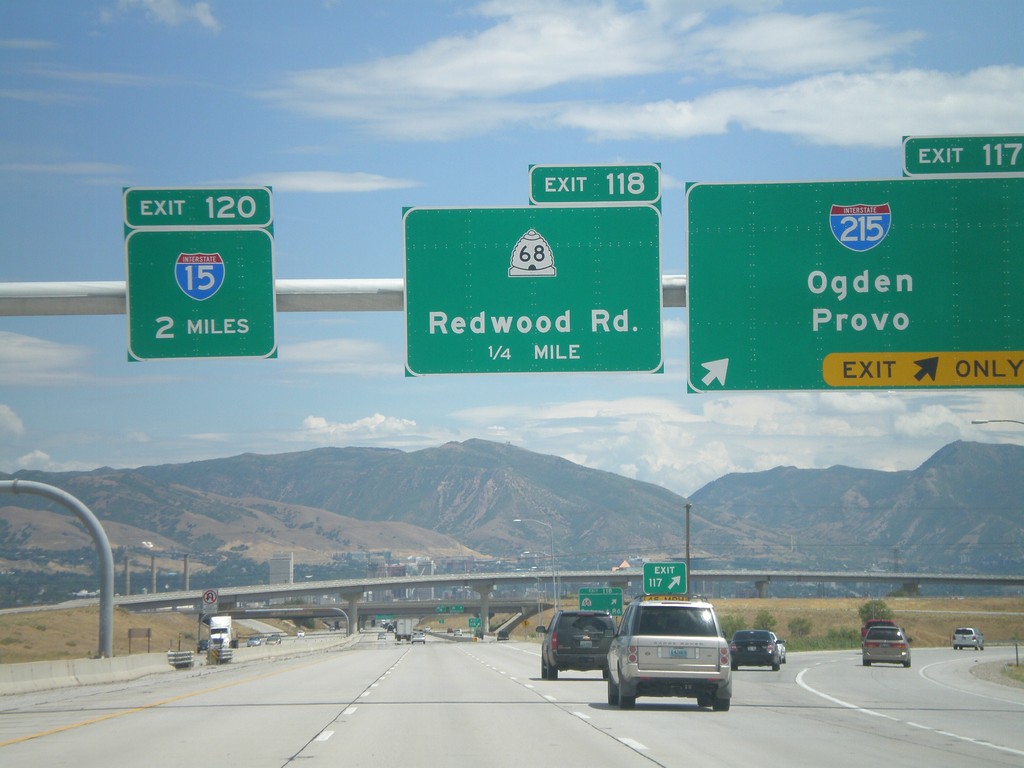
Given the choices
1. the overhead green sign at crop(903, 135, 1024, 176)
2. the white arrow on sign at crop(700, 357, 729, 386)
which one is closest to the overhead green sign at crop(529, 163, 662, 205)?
the white arrow on sign at crop(700, 357, 729, 386)

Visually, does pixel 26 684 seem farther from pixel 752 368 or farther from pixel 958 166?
pixel 958 166

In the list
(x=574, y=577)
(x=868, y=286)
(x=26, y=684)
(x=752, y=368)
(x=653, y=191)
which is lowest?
(x=574, y=577)

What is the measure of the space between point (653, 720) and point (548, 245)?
8152 millimetres

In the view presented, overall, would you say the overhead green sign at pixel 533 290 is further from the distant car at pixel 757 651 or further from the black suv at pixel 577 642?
the distant car at pixel 757 651

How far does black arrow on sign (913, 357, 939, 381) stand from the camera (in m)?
21.3

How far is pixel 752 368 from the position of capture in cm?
2133

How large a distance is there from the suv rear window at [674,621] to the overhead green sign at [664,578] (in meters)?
29.1

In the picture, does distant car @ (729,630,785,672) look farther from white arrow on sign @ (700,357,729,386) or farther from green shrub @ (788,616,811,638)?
green shrub @ (788,616,811,638)

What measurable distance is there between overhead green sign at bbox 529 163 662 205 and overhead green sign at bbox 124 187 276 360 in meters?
4.71

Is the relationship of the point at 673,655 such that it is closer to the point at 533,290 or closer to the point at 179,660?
the point at 533,290

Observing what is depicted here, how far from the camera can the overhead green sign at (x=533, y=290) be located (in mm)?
21188

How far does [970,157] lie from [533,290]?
25.9 ft

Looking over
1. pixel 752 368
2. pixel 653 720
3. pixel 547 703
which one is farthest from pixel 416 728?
pixel 752 368

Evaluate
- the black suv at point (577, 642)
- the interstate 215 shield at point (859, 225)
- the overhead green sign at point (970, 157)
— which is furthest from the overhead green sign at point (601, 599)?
the overhead green sign at point (970, 157)
